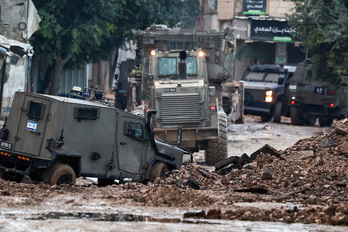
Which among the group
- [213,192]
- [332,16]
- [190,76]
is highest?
[332,16]

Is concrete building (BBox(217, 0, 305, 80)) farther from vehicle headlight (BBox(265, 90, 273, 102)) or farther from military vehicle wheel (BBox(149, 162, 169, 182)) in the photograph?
military vehicle wheel (BBox(149, 162, 169, 182))

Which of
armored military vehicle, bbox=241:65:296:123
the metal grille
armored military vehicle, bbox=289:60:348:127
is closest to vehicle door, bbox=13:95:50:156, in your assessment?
the metal grille

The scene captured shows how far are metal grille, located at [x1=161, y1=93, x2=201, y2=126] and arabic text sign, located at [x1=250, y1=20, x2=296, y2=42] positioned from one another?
27.1 m

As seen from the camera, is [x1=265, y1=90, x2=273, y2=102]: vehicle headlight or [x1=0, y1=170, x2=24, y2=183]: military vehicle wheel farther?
[x1=265, y1=90, x2=273, y2=102]: vehicle headlight

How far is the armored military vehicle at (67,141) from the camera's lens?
42.7 feet

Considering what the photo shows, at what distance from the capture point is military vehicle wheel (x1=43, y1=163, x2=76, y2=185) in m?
12.9

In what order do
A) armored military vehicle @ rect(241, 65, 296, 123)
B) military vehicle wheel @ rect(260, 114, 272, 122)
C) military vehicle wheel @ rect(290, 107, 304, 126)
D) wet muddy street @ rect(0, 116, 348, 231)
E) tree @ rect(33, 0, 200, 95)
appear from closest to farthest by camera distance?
wet muddy street @ rect(0, 116, 348, 231) < armored military vehicle @ rect(241, 65, 296, 123) < tree @ rect(33, 0, 200, 95) < military vehicle wheel @ rect(290, 107, 304, 126) < military vehicle wheel @ rect(260, 114, 272, 122)

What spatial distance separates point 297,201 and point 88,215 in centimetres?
361

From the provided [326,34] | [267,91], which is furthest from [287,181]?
[267,91]

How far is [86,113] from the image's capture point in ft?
43.8

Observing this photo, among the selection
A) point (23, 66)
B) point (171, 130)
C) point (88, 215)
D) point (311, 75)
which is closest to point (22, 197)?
point (88, 215)

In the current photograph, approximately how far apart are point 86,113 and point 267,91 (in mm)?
17864

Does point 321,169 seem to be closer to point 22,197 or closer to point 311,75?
point 22,197

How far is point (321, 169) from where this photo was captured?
1503 centimetres
